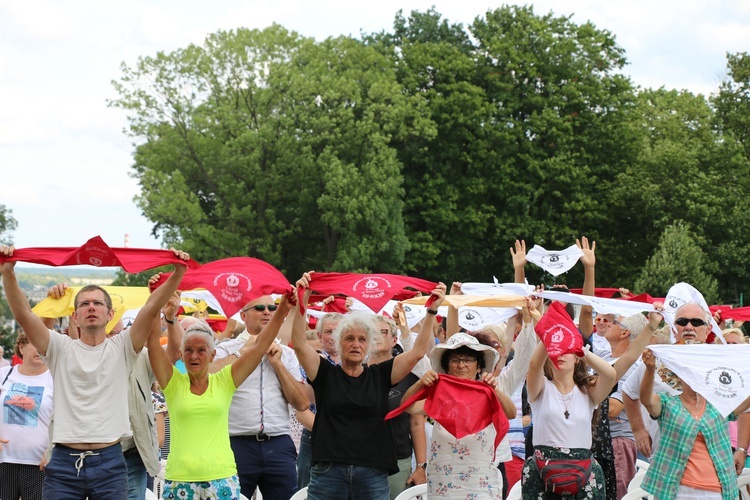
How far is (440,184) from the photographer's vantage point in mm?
41844

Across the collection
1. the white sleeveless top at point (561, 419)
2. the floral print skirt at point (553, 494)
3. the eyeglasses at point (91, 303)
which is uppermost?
the eyeglasses at point (91, 303)

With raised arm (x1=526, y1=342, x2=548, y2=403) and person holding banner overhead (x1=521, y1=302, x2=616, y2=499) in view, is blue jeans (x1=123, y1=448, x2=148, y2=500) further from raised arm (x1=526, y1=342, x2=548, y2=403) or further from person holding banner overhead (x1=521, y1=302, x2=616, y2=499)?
raised arm (x1=526, y1=342, x2=548, y2=403)

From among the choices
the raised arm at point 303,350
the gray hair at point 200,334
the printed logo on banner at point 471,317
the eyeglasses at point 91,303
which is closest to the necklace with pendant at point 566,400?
the raised arm at point 303,350

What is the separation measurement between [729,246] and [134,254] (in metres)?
35.5

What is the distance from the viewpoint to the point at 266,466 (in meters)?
8.02

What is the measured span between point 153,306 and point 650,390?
352 centimetres

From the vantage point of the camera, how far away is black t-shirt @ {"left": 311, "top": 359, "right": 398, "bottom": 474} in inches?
262

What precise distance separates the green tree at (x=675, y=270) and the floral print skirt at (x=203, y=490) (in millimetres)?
29219

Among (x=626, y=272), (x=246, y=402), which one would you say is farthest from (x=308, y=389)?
(x=626, y=272)

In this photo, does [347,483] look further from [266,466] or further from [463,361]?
[266,466]

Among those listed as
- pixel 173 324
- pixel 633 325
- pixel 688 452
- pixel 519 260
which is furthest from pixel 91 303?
pixel 633 325

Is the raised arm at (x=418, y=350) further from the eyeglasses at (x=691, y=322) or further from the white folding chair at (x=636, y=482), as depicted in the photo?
the eyeglasses at (x=691, y=322)

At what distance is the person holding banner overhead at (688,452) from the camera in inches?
285

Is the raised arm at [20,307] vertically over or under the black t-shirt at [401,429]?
over
